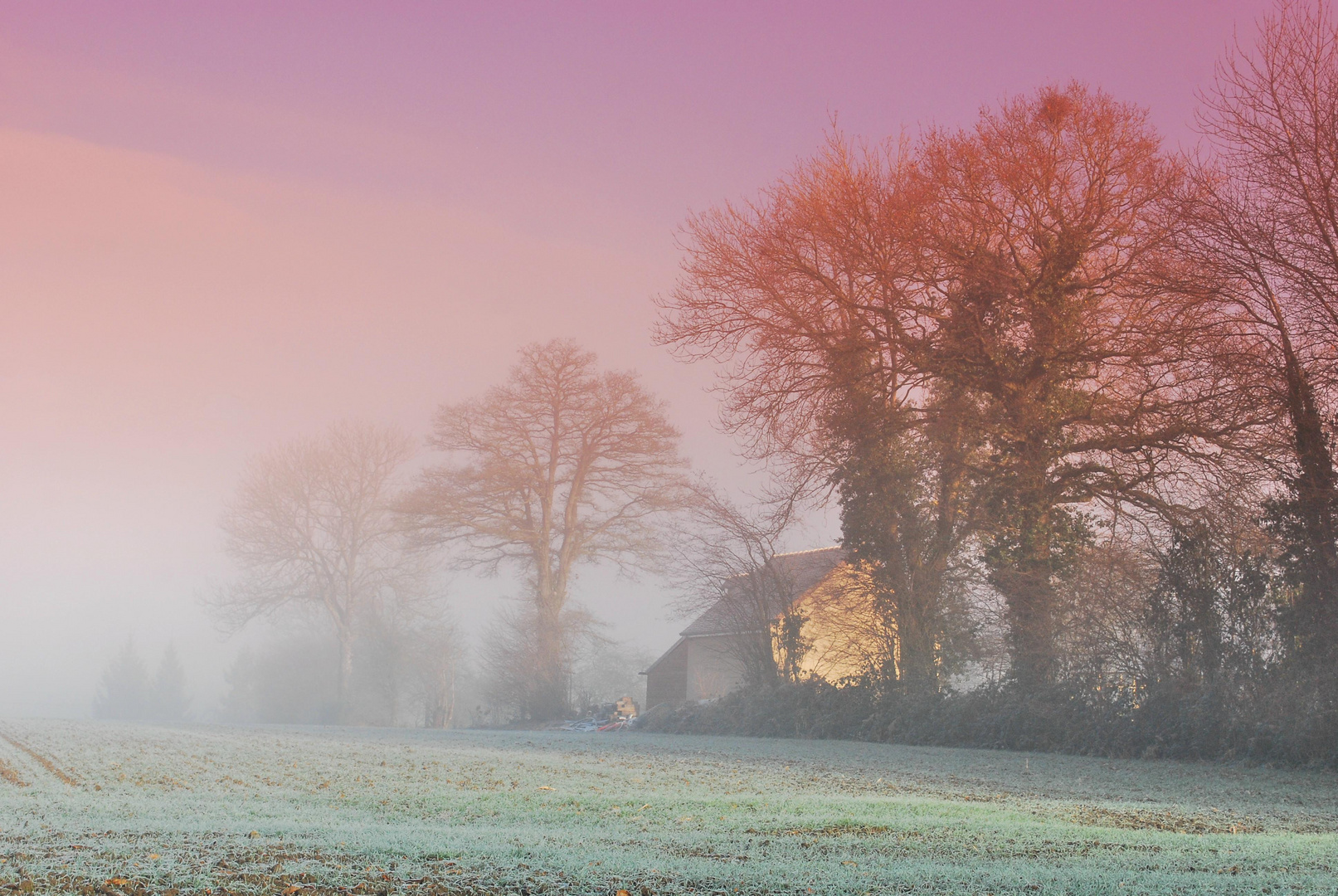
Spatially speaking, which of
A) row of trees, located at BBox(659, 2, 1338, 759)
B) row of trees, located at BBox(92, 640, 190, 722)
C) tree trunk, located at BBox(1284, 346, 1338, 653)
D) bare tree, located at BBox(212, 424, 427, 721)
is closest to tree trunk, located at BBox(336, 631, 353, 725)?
bare tree, located at BBox(212, 424, 427, 721)

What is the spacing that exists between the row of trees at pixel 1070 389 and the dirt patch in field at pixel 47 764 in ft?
37.3

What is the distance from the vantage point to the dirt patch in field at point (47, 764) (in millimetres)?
7500

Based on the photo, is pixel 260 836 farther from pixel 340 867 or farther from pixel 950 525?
pixel 950 525

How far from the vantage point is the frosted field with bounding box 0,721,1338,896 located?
12.0ft

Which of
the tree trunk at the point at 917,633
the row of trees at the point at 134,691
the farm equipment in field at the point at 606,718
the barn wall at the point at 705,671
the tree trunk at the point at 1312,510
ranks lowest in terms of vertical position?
the row of trees at the point at 134,691

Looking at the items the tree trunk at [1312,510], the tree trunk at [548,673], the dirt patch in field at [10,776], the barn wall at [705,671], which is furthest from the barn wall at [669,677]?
the dirt patch in field at [10,776]

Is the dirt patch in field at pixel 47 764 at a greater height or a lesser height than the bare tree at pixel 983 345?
lesser

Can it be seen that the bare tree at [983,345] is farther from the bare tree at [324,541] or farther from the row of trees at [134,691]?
the row of trees at [134,691]

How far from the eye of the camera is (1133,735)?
11906 millimetres

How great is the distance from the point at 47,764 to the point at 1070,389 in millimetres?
14544

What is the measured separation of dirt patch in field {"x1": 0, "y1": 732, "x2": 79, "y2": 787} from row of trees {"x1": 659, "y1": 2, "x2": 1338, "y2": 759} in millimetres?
11370

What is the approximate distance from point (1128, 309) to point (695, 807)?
42.1ft

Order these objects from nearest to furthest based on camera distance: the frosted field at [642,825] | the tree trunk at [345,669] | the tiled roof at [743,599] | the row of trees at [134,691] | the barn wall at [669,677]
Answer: the frosted field at [642,825]
the tiled roof at [743,599]
the barn wall at [669,677]
the tree trunk at [345,669]
the row of trees at [134,691]

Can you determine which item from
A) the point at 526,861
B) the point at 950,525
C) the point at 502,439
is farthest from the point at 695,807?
the point at 502,439
